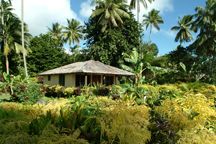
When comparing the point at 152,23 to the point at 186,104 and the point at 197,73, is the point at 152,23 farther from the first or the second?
the point at 186,104

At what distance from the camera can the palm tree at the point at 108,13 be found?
46906 mm

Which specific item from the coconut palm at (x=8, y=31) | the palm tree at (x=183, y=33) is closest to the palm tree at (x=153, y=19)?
the palm tree at (x=183, y=33)

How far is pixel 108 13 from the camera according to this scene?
153 feet

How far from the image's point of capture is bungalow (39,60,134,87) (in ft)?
116

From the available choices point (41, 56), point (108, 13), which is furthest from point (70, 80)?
point (41, 56)

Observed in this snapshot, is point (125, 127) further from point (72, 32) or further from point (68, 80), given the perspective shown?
point (72, 32)

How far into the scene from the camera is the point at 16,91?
82.7ft

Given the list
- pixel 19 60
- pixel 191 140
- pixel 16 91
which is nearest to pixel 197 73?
pixel 19 60

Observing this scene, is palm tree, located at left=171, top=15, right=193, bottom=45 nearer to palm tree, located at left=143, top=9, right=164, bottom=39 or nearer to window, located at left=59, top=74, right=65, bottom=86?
palm tree, located at left=143, top=9, right=164, bottom=39

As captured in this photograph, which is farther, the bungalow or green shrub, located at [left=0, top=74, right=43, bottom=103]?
the bungalow

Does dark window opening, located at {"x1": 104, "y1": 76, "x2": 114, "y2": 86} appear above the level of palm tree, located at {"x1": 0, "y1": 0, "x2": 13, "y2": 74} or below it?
below

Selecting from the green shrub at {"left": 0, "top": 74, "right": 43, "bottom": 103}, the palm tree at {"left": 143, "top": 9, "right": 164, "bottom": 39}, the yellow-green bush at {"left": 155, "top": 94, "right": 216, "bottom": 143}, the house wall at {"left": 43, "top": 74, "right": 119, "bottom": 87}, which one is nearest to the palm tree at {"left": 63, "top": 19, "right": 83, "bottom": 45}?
the palm tree at {"left": 143, "top": 9, "right": 164, "bottom": 39}

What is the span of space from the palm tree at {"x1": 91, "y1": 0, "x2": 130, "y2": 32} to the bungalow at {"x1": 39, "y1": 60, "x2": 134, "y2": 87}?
960cm

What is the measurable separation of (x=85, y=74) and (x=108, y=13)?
1316 cm
